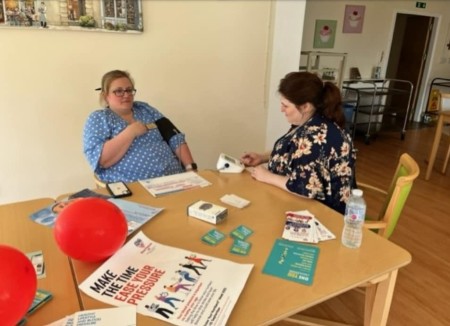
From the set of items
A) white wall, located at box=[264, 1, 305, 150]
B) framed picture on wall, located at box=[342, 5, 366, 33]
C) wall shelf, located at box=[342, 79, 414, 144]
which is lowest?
wall shelf, located at box=[342, 79, 414, 144]

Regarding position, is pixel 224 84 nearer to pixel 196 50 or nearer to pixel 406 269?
pixel 196 50

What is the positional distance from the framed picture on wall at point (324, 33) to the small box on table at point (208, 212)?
415cm

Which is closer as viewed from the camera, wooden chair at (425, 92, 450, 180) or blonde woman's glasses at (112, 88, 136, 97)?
blonde woman's glasses at (112, 88, 136, 97)

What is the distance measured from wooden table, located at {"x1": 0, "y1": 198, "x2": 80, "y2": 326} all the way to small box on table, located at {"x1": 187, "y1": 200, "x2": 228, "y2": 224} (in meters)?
0.44

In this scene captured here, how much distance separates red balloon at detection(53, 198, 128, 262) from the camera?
0.93 meters

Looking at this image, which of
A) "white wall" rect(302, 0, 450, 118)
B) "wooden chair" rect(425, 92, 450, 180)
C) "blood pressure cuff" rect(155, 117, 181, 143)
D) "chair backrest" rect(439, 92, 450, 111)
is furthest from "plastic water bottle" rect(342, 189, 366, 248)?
"white wall" rect(302, 0, 450, 118)

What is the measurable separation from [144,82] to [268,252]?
191 cm

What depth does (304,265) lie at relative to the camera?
3.34 feet

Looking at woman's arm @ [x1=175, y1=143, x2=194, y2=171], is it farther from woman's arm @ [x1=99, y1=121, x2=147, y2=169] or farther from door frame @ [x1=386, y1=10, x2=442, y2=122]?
door frame @ [x1=386, y1=10, x2=442, y2=122]

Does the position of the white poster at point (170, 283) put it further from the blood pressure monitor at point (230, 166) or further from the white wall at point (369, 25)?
the white wall at point (369, 25)

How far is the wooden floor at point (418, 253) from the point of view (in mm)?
1817

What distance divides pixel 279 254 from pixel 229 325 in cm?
32

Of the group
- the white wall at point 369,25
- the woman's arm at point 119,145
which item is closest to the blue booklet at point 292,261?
the woman's arm at point 119,145

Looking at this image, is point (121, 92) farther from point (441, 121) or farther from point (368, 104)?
point (368, 104)
